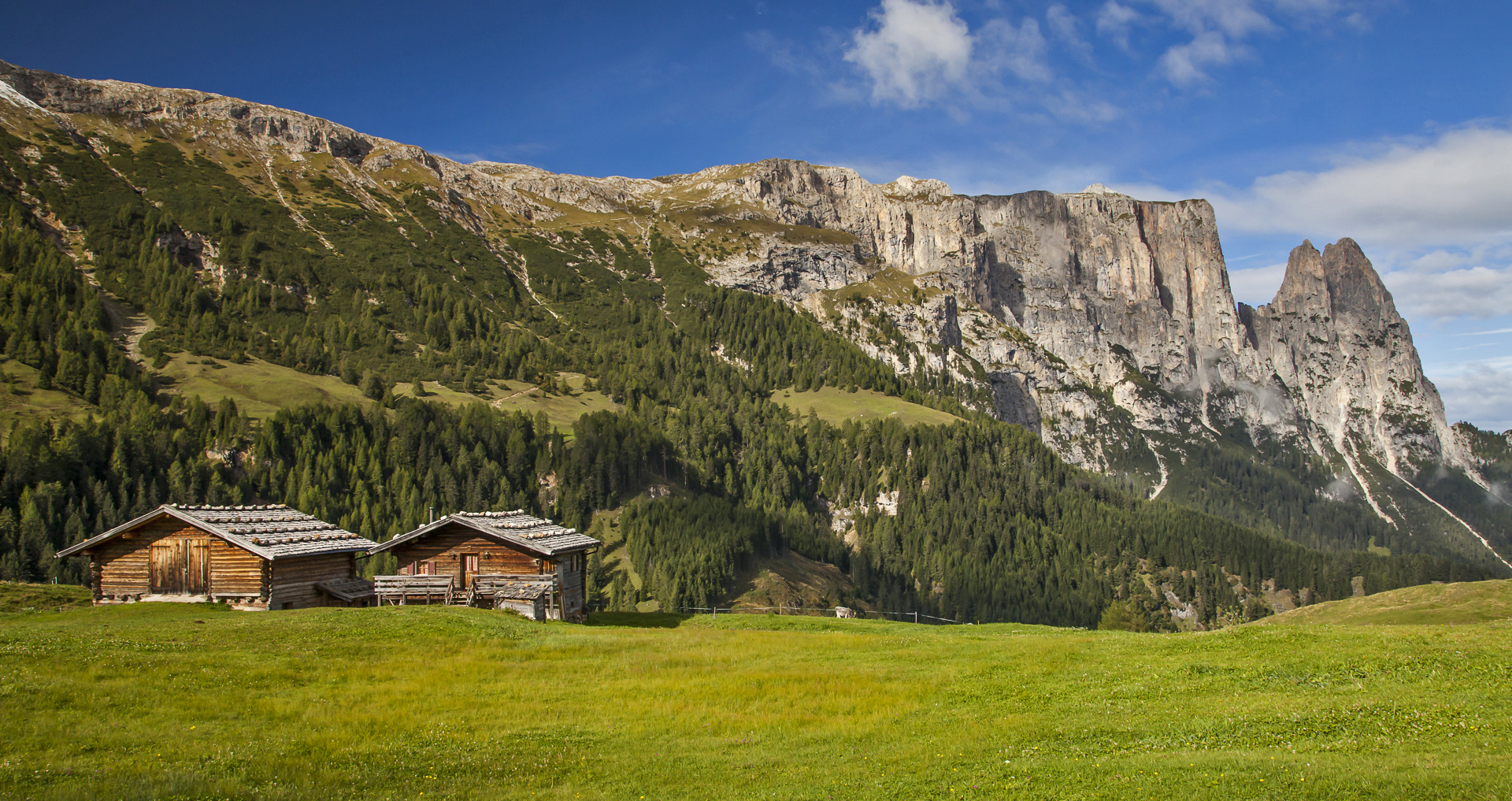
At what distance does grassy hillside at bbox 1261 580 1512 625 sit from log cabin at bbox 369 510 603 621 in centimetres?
4191

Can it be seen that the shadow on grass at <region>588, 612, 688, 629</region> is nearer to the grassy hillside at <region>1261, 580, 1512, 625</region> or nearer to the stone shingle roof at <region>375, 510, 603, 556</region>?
the stone shingle roof at <region>375, 510, 603, 556</region>

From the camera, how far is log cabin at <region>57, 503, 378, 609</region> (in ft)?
142

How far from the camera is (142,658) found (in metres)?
25.2

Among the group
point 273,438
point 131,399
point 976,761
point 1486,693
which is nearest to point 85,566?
point 273,438

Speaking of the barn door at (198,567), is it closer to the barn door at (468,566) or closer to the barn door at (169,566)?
the barn door at (169,566)

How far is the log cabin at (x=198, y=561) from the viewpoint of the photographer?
43375 mm

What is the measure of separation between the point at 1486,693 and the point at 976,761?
11676mm

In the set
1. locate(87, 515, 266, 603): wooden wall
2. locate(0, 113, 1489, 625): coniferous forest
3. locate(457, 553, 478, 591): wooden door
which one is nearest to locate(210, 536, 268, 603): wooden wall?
locate(87, 515, 266, 603): wooden wall

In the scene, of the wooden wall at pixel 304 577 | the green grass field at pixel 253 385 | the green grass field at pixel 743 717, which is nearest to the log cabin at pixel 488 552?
the wooden wall at pixel 304 577

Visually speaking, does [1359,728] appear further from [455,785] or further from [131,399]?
[131,399]

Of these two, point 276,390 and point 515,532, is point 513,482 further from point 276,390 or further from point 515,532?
point 515,532

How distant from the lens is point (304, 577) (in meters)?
45.5

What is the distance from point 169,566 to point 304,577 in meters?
6.69

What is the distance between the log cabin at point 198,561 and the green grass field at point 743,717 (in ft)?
34.0
